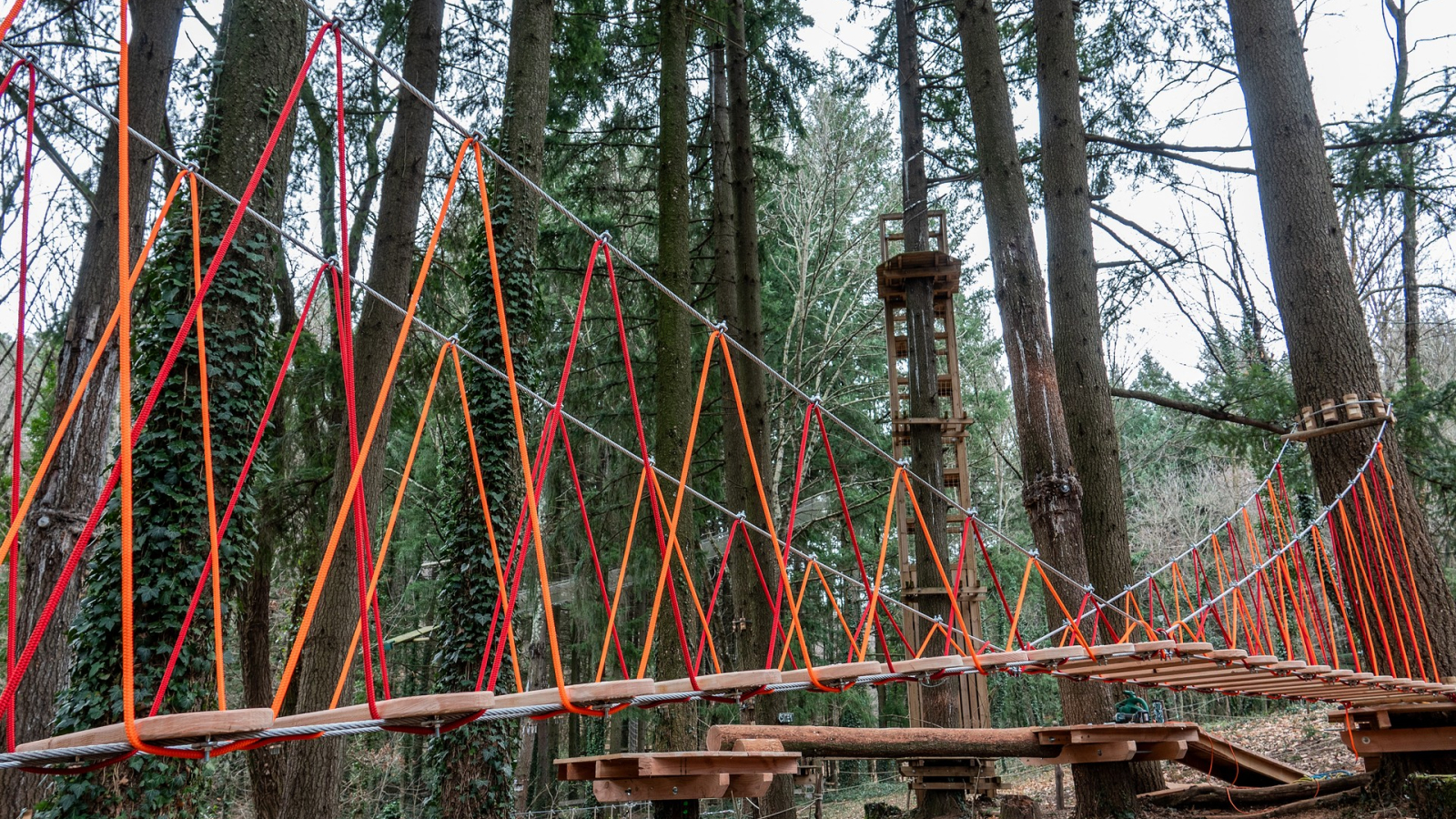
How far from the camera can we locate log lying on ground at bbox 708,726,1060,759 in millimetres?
4821

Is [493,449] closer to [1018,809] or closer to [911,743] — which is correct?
[911,743]

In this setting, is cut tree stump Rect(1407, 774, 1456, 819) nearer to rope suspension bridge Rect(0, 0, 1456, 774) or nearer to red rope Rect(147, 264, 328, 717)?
rope suspension bridge Rect(0, 0, 1456, 774)

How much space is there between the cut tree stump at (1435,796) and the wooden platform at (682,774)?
102 inches

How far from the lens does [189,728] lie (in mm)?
1691

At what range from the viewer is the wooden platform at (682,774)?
3490mm

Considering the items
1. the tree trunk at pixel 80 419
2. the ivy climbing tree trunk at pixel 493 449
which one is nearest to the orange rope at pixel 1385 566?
the ivy climbing tree trunk at pixel 493 449

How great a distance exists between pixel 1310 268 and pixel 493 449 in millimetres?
4523

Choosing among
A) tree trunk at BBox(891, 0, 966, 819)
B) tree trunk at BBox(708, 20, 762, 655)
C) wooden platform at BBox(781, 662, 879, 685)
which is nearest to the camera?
wooden platform at BBox(781, 662, 879, 685)

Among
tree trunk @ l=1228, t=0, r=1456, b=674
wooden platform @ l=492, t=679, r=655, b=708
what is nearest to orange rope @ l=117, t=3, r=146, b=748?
wooden platform @ l=492, t=679, r=655, b=708

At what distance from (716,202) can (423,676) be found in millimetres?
10448

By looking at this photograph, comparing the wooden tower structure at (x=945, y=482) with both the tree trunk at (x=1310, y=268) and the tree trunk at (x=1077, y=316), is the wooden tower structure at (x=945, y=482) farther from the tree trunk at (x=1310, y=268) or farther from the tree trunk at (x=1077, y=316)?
the tree trunk at (x=1310, y=268)

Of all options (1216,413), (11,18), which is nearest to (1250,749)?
(1216,413)

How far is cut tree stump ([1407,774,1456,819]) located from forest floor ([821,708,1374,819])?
1053 millimetres

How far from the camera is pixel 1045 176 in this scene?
5.96m
